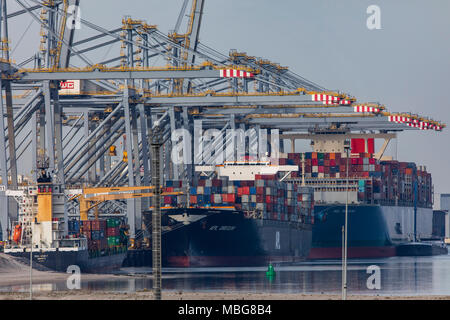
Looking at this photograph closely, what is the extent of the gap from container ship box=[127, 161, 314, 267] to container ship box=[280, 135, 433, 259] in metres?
11.7

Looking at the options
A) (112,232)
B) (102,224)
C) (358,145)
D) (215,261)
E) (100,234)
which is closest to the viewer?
(100,234)

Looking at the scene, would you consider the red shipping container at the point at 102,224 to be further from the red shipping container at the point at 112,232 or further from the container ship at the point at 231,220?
the container ship at the point at 231,220

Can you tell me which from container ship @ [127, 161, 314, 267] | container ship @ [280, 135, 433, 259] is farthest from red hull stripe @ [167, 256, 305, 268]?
container ship @ [280, 135, 433, 259]

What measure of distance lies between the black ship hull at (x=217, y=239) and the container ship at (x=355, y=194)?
723 inches

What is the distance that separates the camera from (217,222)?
90.5 meters

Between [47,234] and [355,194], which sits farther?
[355,194]

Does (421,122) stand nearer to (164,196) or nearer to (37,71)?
(164,196)

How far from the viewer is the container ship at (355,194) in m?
118

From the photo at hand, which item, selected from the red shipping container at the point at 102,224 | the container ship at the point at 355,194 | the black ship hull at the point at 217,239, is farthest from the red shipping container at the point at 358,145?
the red shipping container at the point at 102,224

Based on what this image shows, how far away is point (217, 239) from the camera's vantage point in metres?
91.4

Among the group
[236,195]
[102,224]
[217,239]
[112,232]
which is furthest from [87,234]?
[236,195]

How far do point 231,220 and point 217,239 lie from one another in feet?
6.93

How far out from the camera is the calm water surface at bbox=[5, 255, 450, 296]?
5903 cm

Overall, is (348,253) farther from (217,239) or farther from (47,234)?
(47,234)
